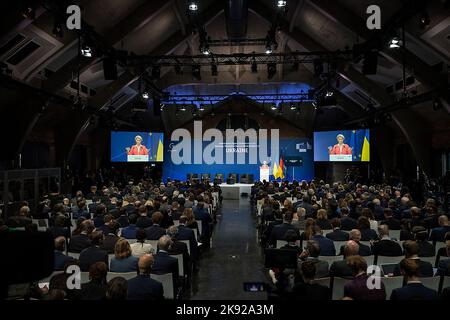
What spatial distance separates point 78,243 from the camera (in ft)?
18.5

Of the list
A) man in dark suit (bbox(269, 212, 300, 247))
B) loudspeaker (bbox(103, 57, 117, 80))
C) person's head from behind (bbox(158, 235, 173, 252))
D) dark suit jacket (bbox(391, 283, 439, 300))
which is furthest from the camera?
loudspeaker (bbox(103, 57, 117, 80))

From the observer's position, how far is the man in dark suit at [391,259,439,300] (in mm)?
3363

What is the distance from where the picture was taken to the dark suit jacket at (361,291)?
3561 millimetres

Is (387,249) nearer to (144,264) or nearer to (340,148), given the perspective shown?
(144,264)

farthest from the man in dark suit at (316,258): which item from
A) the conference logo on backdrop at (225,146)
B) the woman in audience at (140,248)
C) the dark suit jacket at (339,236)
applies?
the conference logo on backdrop at (225,146)

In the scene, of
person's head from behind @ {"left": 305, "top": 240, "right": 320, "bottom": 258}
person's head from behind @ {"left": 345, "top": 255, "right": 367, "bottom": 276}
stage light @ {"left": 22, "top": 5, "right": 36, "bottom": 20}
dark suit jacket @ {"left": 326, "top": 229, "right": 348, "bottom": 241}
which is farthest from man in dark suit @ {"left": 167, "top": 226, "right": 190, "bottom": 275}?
stage light @ {"left": 22, "top": 5, "right": 36, "bottom": 20}

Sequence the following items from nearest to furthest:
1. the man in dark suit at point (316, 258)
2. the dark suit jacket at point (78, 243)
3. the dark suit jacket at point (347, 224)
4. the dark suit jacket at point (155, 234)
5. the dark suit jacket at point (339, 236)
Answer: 1. the man in dark suit at point (316, 258)
2. the dark suit jacket at point (78, 243)
3. the dark suit jacket at point (339, 236)
4. the dark suit jacket at point (155, 234)
5. the dark suit jacket at point (347, 224)

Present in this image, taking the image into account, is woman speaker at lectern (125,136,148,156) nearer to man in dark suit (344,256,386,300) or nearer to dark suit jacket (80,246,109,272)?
dark suit jacket (80,246,109,272)

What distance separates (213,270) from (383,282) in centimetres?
380

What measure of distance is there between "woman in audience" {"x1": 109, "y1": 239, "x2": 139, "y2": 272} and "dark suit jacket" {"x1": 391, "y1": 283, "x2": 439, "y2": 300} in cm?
320

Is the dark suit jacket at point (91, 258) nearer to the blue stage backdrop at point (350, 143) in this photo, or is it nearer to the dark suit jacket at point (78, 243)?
the dark suit jacket at point (78, 243)

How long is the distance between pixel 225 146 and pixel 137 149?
6755mm

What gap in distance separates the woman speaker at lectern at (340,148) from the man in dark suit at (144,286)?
716 inches

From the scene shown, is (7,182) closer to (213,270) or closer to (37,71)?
(37,71)
